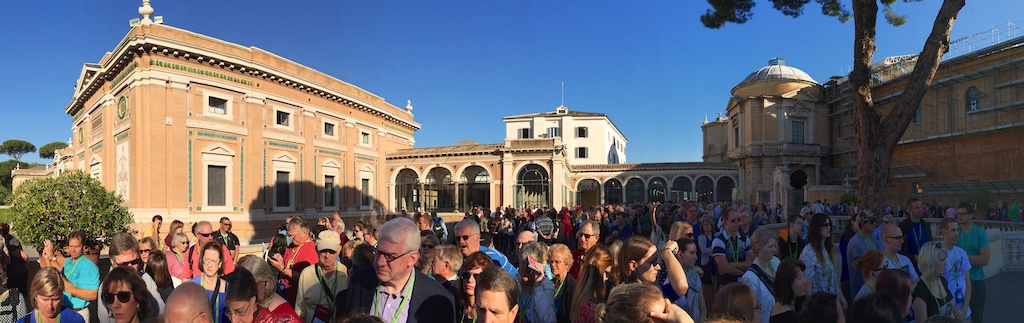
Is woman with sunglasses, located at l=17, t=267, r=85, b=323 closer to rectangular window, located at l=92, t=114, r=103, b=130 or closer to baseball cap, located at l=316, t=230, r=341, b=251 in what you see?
baseball cap, located at l=316, t=230, r=341, b=251

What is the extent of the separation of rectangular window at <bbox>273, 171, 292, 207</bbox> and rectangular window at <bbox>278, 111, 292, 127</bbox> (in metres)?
2.12

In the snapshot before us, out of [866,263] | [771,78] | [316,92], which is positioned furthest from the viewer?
[771,78]

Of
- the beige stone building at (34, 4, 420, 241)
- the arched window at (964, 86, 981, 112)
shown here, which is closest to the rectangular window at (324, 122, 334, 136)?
the beige stone building at (34, 4, 420, 241)

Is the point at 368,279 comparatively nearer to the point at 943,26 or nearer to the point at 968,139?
the point at 943,26

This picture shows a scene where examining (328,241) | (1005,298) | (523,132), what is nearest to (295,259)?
(328,241)

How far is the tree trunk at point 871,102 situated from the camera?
436 inches

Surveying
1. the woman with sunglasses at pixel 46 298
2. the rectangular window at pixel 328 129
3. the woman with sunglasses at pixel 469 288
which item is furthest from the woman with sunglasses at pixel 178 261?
the rectangular window at pixel 328 129

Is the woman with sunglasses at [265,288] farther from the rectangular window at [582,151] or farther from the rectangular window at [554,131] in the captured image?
the rectangular window at [582,151]

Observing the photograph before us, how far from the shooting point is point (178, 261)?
5715 mm

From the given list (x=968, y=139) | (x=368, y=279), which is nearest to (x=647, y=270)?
(x=368, y=279)

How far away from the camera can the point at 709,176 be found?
41.9 meters

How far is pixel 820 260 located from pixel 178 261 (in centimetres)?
629

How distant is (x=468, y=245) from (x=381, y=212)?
1096 inches

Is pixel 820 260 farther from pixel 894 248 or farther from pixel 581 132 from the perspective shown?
pixel 581 132
